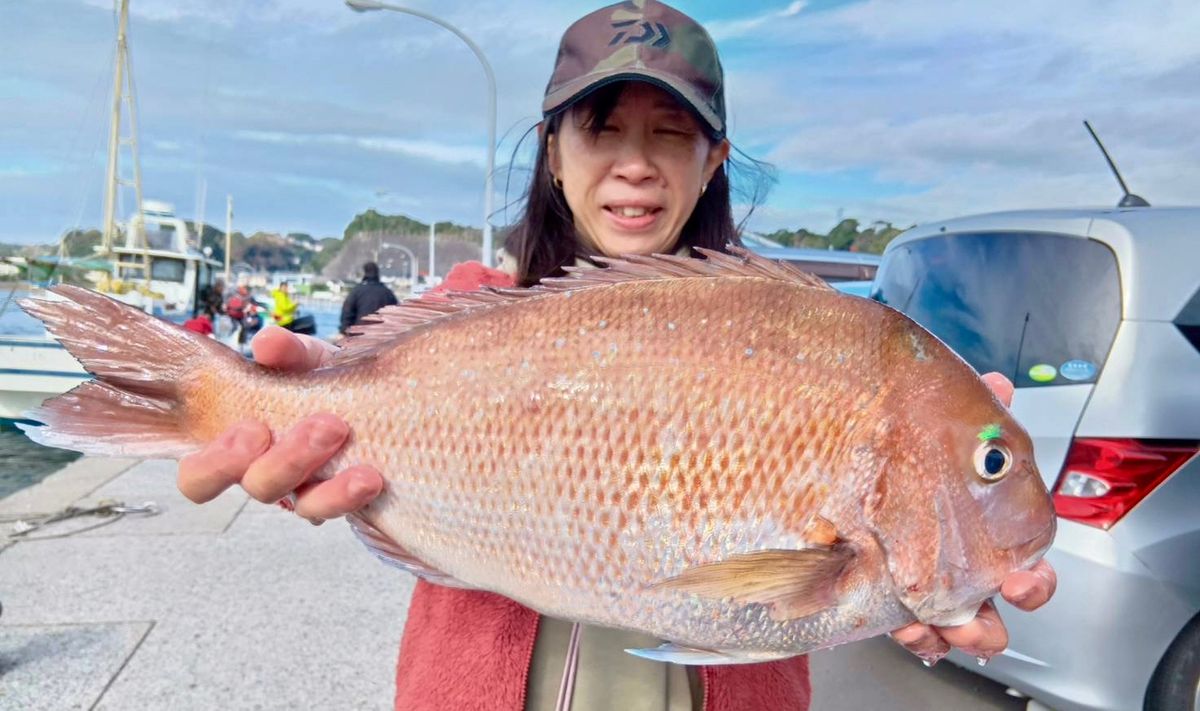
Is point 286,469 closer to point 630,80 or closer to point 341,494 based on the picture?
point 341,494

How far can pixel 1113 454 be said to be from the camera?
2.62m

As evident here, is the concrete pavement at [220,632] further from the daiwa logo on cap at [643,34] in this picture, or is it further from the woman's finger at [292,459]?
the daiwa logo on cap at [643,34]

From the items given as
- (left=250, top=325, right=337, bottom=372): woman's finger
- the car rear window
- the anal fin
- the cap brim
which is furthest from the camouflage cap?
the car rear window

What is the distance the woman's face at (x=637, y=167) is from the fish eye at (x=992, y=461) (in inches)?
30.5

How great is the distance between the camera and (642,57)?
1.48 m

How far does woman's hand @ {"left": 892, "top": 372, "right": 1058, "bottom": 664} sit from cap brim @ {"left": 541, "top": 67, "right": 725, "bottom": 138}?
3.27 feet

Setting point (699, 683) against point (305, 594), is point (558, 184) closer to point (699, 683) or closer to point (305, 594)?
point (699, 683)

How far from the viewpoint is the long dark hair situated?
1795 mm

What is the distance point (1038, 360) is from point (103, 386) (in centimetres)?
304

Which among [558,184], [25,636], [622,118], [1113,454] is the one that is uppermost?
[622,118]

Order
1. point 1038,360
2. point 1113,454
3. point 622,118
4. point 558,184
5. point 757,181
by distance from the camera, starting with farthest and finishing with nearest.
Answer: point 1038,360 < point 1113,454 < point 757,181 < point 558,184 < point 622,118

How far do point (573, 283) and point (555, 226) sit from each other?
467 mm

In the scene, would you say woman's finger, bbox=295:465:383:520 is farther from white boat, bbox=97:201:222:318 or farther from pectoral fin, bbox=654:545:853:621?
white boat, bbox=97:201:222:318

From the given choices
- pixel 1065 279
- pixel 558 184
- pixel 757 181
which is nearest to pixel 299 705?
pixel 558 184
